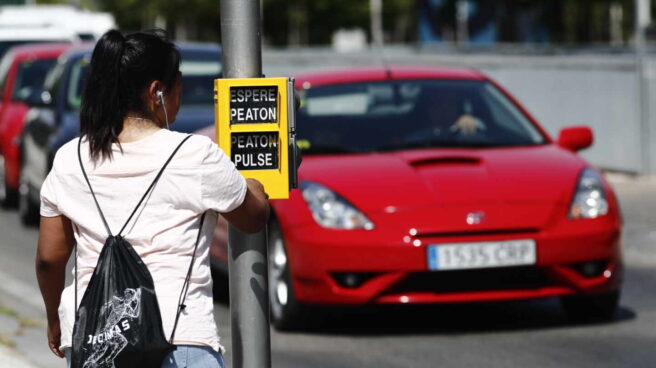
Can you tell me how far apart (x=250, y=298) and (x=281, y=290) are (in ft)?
13.0

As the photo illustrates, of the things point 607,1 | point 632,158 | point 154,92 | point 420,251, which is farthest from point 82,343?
point 607,1

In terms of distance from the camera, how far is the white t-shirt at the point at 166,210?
352cm

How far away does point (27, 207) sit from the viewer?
14.6m

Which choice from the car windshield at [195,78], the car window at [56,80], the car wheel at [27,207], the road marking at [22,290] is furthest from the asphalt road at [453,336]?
the car wheel at [27,207]

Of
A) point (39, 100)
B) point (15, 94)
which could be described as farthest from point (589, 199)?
point (15, 94)

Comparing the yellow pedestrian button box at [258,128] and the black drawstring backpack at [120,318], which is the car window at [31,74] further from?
the black drawstring backpack at [120,318]

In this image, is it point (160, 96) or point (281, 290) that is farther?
point (281, 290)

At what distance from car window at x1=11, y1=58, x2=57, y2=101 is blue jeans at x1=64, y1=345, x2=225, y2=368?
47.4 ft

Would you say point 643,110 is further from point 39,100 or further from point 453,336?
point 453,336

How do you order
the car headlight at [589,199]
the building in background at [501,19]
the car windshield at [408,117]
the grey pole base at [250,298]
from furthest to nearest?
the building in background at [501,19], the car windshield at [408,117], the car headlight at [589,199], the grey pole base at [250,298]

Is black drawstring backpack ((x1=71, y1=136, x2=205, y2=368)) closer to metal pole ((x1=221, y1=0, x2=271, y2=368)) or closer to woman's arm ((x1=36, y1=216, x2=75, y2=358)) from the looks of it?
woman's arm ((x1=36, y1=216, x2=75, y2=358))

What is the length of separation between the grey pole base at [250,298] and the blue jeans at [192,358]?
68cm

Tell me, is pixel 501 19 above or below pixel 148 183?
below

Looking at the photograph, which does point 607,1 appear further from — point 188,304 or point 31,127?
point 188,304
